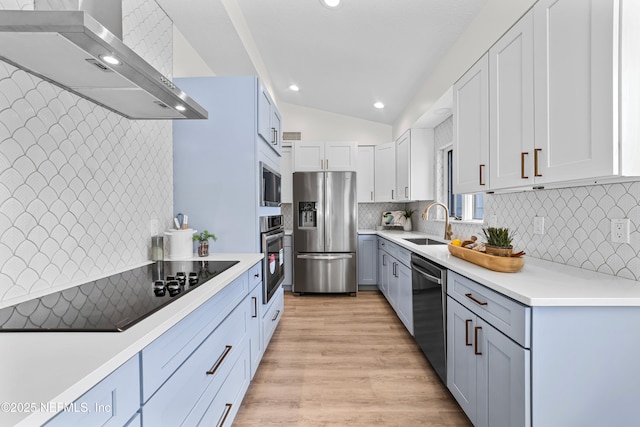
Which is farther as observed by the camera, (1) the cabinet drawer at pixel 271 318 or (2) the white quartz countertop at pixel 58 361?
(1) the cabinet drawer at pixel 271 318

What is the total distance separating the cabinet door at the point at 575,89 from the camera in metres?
1.13

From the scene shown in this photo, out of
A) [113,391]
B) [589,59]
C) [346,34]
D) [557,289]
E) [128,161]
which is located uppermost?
[346,34]

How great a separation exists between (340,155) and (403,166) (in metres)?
0.90

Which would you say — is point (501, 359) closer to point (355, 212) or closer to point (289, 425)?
point (289, 425)

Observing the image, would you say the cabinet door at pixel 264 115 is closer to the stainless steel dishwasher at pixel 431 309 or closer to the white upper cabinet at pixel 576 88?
the stainless steel dishwasher at pixel 431 309

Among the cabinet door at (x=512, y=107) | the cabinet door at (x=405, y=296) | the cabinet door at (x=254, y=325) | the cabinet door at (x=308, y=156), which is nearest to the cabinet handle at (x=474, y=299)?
the cabinet door at (x=512, y=107)

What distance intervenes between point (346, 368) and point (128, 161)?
201 centimetres

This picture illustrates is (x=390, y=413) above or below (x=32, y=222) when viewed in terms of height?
below

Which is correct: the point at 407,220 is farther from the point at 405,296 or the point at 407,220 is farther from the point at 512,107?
the point at 512,107

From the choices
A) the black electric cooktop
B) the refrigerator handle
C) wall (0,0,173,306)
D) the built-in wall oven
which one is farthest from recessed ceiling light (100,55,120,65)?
the refrigerator handle

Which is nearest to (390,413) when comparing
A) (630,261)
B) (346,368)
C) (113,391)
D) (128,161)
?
(346,368)

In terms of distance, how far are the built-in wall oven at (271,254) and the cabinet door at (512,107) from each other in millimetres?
1563

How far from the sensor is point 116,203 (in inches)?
66.2

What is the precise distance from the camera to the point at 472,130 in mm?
2127
